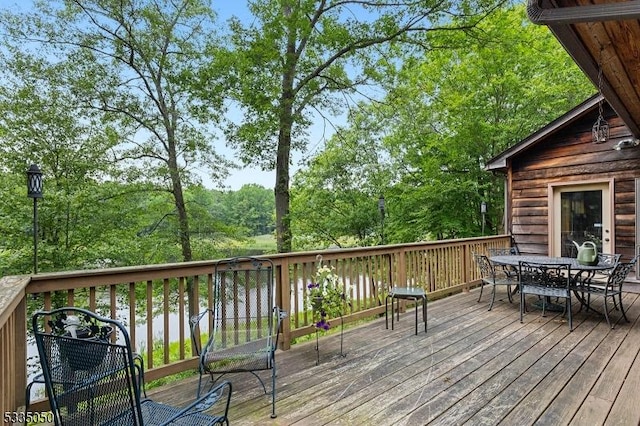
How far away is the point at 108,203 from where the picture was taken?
7.55 meters

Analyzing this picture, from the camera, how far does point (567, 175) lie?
6355 mm

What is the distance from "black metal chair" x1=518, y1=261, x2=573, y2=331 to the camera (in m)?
4.05

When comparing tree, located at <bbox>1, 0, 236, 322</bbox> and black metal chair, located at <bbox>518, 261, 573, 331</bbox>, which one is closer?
black metal chair, located at <bbox>518, 261, 573, 331</bbox>

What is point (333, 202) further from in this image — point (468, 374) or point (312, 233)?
point (468, 374)

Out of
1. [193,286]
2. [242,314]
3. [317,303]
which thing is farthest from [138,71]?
[317,303]

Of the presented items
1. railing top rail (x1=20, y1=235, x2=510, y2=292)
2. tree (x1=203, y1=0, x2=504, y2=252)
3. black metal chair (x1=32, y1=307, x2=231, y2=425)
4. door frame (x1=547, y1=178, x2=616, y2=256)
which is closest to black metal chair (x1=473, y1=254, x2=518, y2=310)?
door frame (x1=547, y1=178, x2=616, y2=256)

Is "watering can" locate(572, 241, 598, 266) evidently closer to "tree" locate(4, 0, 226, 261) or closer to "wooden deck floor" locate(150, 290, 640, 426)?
"wooden deck floor" locate(150, 290, 640, 426)

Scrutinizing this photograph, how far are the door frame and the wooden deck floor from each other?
248cm

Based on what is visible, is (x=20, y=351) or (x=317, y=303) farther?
(x=317, y=303)

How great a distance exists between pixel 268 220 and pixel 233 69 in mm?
4888

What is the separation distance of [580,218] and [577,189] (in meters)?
0.53

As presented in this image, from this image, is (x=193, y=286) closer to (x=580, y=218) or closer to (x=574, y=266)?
(x=574, y=266)

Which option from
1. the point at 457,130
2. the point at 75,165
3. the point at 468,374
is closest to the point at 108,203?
the point at 75,165

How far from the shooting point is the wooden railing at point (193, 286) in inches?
78.4
